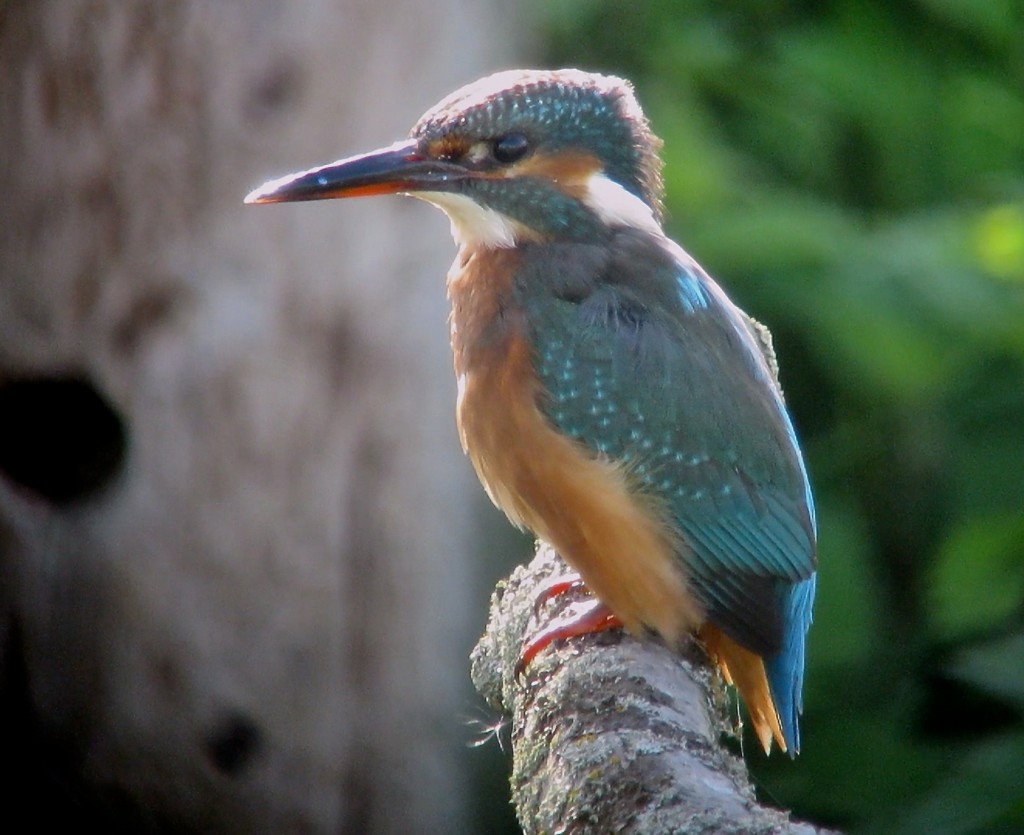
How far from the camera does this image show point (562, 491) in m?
2.47

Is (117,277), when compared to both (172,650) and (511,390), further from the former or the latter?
(511,390)

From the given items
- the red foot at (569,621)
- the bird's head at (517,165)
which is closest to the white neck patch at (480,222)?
the bird's head at (517,165)

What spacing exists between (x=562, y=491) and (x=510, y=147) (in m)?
0.54

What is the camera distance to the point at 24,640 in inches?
150

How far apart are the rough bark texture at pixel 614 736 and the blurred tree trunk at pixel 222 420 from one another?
112 centimetres

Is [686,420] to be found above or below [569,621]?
above

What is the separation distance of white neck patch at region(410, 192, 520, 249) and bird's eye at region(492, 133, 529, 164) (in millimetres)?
84

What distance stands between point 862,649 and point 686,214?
3.28 ft

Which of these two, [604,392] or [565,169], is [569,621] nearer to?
[604,392]

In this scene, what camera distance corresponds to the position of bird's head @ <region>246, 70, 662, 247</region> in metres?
2.52

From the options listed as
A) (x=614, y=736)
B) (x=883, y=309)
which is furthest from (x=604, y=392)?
(x=883, y=309)

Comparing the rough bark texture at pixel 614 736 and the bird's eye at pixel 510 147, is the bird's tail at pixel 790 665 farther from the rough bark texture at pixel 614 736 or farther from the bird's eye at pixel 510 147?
the bird's eye at pixel 510 147

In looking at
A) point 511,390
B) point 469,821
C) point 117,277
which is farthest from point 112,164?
point 469,821

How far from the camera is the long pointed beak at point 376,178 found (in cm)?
252
